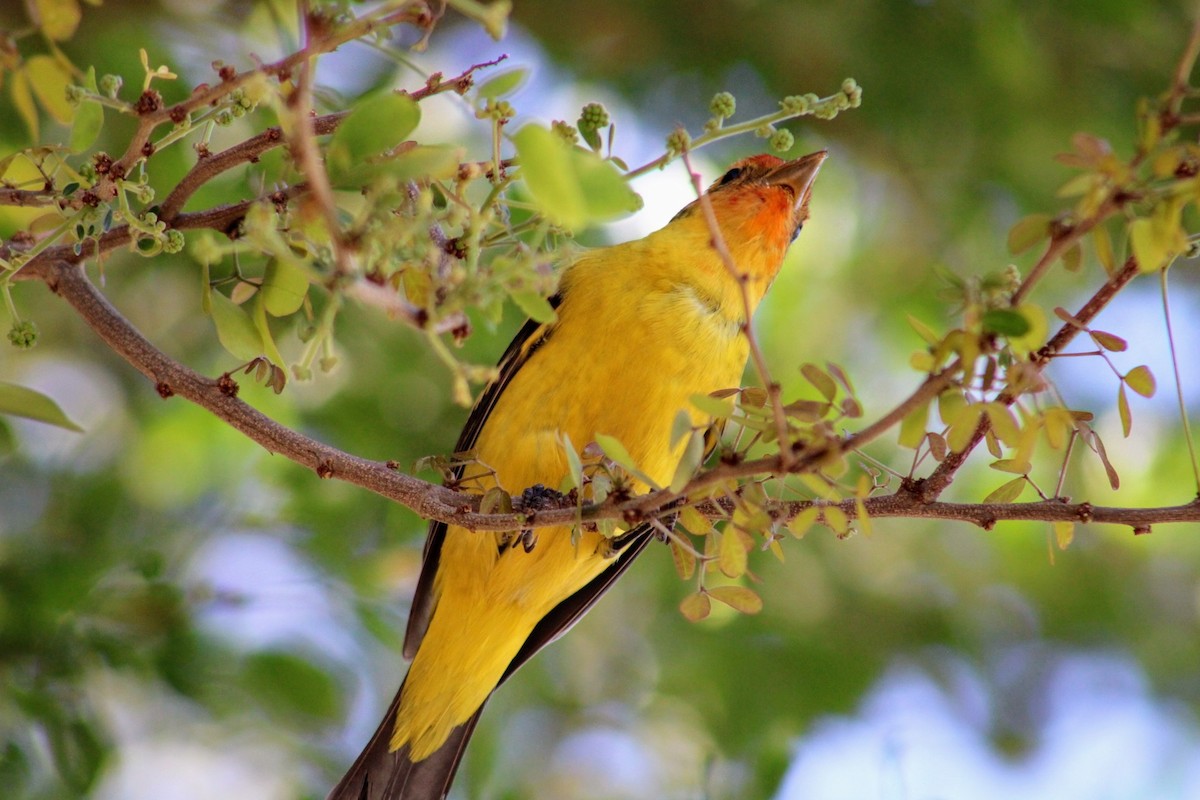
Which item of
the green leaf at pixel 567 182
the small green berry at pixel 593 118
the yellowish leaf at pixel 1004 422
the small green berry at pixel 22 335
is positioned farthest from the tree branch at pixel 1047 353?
the small green berry at pixel 22 335

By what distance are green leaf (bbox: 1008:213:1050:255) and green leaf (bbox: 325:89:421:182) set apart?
744mm

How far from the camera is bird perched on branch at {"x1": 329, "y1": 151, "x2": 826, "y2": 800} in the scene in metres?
3.13

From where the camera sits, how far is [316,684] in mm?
4020

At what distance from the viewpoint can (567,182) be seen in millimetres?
1277

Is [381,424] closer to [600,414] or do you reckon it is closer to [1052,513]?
[600,414]

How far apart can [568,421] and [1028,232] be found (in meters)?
1.81

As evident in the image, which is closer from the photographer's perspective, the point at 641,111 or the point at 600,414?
the point at 600,414

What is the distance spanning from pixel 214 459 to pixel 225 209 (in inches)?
113

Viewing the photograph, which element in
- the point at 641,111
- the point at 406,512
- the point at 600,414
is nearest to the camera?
the point at 600,414

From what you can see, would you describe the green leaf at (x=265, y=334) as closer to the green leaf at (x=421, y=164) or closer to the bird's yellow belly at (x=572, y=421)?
the green leaf at (x=421, y=164)

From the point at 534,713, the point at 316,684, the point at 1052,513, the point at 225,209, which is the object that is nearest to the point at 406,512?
the point at 316,684

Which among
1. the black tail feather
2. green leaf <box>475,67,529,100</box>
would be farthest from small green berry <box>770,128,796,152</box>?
the black tail feather

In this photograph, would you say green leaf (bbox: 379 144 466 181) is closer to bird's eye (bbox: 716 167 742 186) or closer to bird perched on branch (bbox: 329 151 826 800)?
bird perched on branch (bbox: 329 151 826 800)

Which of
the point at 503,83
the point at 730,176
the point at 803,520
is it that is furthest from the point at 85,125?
the point at 730,176
